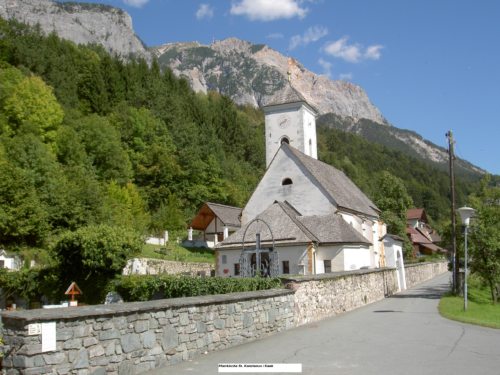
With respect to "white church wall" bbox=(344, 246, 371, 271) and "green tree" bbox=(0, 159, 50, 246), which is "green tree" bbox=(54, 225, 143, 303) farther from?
"white church wall" bbox=(344, 246, 371, 271)

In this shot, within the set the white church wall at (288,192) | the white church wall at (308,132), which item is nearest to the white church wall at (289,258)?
the white church wall at (288,192)

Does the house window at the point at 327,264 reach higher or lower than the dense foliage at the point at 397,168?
lower

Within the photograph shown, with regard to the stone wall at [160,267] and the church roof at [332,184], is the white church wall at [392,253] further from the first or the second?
the stone wall at [160,267]

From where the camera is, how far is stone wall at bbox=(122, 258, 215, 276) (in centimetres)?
3634

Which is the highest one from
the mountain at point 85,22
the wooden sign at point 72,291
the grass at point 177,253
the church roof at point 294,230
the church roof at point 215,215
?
the mountain at point 85,22

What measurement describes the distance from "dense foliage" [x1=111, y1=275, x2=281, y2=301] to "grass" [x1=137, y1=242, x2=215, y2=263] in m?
17.2

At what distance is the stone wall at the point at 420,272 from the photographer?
40.8 metres

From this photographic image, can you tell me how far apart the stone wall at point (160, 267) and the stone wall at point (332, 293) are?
14129mm

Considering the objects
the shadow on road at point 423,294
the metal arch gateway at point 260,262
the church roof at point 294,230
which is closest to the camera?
the metal arch gateway at point 260,262

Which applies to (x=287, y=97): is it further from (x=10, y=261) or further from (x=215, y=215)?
(x=10, y=261)

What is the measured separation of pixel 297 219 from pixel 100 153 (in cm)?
3563

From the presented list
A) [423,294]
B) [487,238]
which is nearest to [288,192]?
[423,294]

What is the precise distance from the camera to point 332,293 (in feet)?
62.3

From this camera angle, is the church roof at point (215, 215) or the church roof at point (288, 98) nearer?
the church roof at point (288, 98)
